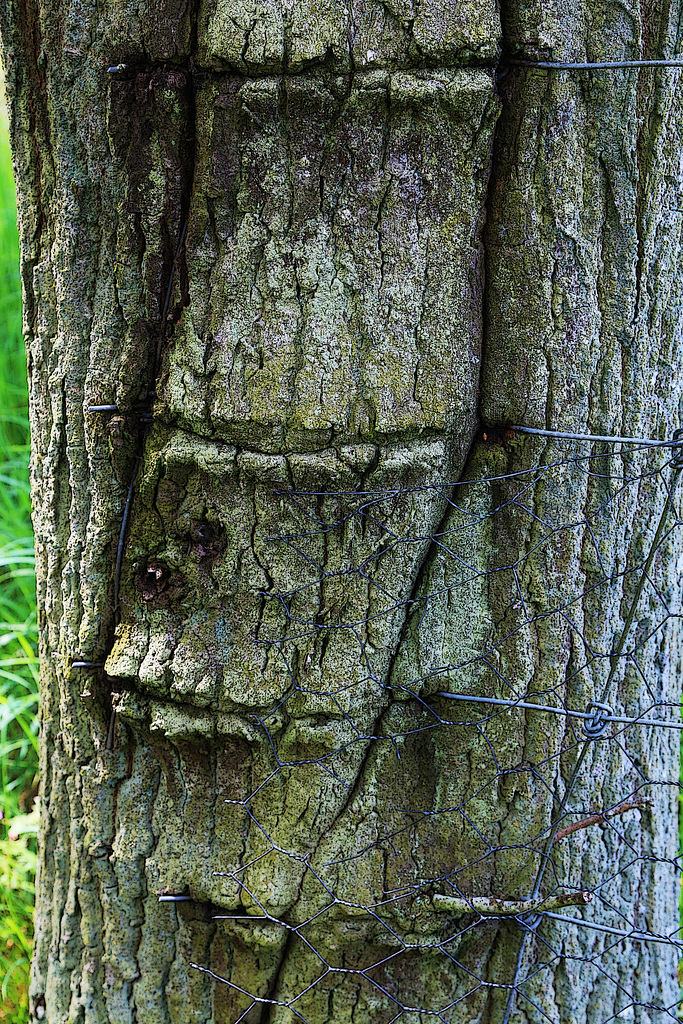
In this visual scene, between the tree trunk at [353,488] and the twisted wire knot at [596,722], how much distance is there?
26 mm

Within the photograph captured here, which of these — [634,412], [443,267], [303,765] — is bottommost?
[303,765]

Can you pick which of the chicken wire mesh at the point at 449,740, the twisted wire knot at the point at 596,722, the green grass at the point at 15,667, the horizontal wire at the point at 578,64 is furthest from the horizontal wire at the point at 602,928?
the green grass at the point at 15,667

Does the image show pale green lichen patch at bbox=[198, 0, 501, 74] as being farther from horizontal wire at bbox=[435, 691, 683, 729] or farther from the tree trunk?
horizontal wire at bbox=[435, 691, 683, 729]

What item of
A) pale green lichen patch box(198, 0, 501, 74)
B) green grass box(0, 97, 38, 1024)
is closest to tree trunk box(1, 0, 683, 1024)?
pale green lichen patch box(198, 0, 501, 74)

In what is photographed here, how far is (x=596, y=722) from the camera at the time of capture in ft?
4.50

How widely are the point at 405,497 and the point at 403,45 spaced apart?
635 millimetres

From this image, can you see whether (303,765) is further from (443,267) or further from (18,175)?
(18,175)

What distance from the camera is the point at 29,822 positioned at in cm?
249

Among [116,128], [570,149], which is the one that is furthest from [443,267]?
[116,128]

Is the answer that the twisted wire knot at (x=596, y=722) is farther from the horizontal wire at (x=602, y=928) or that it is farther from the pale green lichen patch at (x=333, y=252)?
the pale green lichen patch at (x=333, y=252)

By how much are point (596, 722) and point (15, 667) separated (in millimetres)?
2279

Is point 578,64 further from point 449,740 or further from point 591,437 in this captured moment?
point 449,740

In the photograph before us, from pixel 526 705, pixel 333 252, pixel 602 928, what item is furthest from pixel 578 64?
pixel 602 928

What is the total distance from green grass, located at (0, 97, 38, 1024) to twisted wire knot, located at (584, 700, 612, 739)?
5.74 feet
